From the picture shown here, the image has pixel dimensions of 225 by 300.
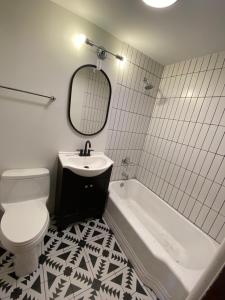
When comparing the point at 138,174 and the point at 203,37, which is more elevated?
the point at 203,37

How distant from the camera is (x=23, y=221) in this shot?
1.28 m

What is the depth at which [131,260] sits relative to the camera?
1549mm

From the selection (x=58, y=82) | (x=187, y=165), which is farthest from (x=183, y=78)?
(x=58, y=82)

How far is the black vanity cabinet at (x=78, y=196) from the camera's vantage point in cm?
158

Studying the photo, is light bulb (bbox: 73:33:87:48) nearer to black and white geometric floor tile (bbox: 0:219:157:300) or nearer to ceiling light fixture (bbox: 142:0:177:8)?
ceiling light fixture (bbox: 142:0:177:8)

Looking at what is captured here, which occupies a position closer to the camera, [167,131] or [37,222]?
[37,222]

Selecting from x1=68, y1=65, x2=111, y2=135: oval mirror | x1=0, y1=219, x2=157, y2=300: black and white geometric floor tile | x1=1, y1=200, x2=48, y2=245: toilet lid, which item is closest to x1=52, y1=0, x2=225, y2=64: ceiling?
x1=68, y1=65, x2=111, y2=135: oval mirror

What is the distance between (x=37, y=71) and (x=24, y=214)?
129cm

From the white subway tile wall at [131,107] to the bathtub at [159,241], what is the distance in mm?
491

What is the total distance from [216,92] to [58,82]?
162cm

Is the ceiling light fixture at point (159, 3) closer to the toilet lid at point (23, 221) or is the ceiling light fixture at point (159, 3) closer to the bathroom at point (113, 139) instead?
the bathroom at point (113, 139)

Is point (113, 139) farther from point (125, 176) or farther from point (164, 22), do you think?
point (164, 22)

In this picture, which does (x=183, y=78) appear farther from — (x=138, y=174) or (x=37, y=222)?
(x=37, y=222)

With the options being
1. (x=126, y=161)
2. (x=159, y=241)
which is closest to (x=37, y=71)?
(x=126, y=161)
